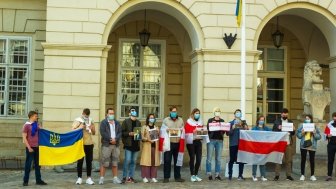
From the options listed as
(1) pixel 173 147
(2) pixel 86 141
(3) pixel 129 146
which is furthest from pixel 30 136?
(1) pixel 173 147

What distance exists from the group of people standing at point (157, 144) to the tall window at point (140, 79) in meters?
5.71

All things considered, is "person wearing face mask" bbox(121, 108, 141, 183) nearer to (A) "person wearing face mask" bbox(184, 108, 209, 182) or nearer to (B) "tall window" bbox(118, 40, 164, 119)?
(A) "person wearing face mask" bbox(184, 108, 209, 182)

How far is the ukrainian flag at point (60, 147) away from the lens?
1282 centimetres

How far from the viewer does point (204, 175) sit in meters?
14.8

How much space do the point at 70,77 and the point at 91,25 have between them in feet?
5.53

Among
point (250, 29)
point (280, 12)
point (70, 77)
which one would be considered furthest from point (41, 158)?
point (280, 12)

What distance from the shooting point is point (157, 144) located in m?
13.3

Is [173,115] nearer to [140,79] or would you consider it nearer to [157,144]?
[157,144]

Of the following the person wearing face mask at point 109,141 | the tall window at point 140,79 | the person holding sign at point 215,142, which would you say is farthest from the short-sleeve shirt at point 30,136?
the tall window at point 140,79

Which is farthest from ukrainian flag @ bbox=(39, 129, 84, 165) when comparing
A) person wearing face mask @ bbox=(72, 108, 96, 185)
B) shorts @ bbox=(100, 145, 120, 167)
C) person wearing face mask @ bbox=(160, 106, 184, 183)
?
person wearing face mask @ bbox=(160, 106, 184, 183)

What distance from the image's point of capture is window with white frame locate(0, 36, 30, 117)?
1802cm

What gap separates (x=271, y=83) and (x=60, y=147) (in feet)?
33.4

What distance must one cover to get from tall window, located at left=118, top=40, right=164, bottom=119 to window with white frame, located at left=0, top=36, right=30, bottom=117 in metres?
3.50

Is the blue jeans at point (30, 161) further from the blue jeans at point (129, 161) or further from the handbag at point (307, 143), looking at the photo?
the handbag at point (307, 143)
